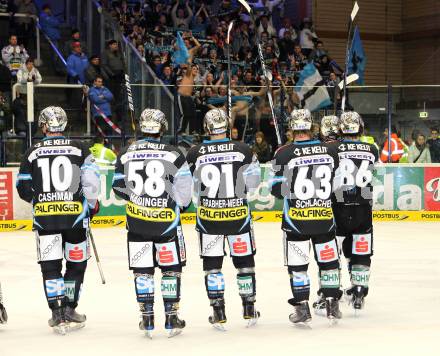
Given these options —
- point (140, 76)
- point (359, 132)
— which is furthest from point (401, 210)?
point (359, 132)

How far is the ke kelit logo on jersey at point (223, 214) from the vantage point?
8.37m

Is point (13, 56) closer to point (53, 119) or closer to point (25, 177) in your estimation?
point (53, 119)

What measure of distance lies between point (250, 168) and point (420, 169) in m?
10.8

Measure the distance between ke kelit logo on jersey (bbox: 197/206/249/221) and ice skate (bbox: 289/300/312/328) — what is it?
0.97 meters

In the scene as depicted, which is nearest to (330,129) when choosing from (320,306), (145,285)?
(320,306)

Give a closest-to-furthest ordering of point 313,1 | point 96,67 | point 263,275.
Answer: point 263,275 → point 96,67 → point 313,1

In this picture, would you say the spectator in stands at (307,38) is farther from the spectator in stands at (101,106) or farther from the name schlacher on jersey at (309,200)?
the name schlacher on jersey at (309,200)

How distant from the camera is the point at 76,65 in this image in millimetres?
19422

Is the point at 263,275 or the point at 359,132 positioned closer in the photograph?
the point at 359,132

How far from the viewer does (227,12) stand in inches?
983

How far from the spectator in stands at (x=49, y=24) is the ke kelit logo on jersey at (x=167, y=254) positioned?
45.5 ft

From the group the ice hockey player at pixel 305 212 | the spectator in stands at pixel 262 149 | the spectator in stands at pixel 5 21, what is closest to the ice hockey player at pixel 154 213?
the ice hockey player at pixel 305 212

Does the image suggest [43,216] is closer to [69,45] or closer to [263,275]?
[263,275]

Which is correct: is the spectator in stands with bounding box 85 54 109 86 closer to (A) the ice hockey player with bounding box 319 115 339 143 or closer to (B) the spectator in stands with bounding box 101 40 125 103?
(B) the spectator in stands with bounding box 101 40 125 103
